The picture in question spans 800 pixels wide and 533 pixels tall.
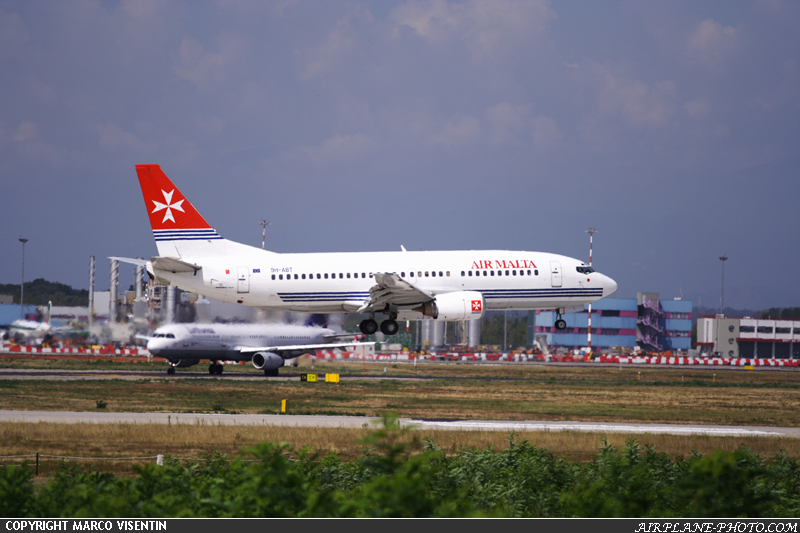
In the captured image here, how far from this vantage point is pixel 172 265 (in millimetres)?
39188

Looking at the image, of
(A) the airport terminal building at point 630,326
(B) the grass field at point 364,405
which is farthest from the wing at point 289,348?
(A) the airport terminal building at point 630,326

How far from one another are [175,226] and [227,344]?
1999 centimetres

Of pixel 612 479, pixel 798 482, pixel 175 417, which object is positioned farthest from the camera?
pixel 175 417

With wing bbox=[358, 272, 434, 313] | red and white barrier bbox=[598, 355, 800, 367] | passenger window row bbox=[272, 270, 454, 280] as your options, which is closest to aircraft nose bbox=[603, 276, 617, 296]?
passenger window row bbox=[272, 270, 454, 280]

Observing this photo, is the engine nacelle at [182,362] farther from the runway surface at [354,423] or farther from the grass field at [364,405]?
the runway surface at [354,423]

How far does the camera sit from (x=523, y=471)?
17.1m

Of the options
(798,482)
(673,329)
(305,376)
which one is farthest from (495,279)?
(673,329)

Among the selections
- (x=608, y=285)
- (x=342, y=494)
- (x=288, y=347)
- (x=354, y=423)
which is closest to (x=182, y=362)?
(x=288, y=347)

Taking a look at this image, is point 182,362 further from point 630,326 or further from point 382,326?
point 630,326

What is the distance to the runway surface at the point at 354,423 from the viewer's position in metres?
31.7

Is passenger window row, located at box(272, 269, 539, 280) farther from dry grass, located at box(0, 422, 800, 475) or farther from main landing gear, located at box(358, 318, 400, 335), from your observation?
dry grass, located at box(0, 422, 800, 475)

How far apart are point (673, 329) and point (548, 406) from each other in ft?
390

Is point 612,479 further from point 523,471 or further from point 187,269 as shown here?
point 187,269

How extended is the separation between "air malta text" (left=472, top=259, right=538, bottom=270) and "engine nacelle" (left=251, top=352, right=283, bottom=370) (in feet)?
75.8
